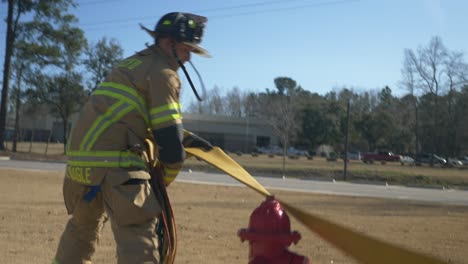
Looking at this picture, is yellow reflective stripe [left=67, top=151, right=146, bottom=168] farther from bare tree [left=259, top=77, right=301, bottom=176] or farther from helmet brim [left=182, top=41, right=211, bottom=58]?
bare tree [left=259, top=77, right=301, bottom=176]

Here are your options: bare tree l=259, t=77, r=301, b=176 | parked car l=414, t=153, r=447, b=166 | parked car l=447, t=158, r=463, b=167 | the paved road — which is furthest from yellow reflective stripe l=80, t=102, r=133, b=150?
parked car l=447, t=158, r=463, b=167

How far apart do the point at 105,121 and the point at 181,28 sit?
0.73 m

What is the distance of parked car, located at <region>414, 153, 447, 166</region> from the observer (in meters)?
56.2

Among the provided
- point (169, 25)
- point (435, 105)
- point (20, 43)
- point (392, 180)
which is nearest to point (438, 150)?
point (435, 105)

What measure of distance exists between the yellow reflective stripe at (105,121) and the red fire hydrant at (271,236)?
1153 mm

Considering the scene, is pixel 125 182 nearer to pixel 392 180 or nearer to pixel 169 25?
Result: pixel 169 25

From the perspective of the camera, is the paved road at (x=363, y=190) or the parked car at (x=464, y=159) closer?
the paved road at (x=363, y=190)

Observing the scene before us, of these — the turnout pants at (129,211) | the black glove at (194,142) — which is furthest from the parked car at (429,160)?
the turnout pants at (129,211)

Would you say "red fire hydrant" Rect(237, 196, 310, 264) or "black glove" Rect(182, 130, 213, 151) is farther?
"black glove" Rect(182, 130, 213, 151)

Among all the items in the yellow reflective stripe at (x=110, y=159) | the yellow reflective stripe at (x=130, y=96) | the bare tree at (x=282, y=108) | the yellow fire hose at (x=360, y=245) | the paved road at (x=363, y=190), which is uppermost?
the bare tree at (x=282, y=108)

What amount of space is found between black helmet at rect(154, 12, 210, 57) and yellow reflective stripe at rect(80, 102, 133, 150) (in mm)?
530

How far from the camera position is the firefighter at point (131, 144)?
10.5 ft

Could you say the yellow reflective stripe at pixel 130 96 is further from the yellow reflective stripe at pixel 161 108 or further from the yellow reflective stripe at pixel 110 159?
the yellow reflective stripe at pixel 110 159

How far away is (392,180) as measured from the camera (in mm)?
29109
